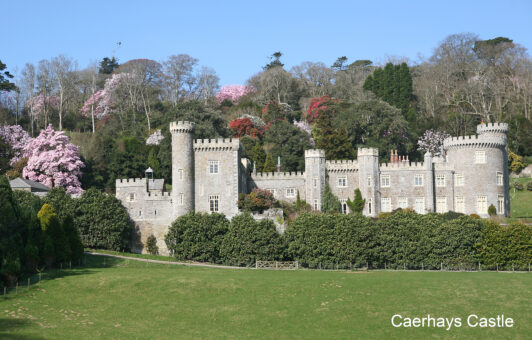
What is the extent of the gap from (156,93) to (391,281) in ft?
224

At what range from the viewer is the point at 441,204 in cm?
6600

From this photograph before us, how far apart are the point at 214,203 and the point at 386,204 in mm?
18605

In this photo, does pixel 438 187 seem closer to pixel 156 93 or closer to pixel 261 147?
pixel 261 147

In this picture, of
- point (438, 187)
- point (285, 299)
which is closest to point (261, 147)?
point (438, 187)

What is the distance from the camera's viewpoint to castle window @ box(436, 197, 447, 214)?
216ft

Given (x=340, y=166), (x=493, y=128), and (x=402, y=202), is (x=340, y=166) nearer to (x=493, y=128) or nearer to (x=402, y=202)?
(x=402, y=202)

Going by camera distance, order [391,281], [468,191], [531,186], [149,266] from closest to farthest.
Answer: [391,281], [149,266], [468,191], [531,186]

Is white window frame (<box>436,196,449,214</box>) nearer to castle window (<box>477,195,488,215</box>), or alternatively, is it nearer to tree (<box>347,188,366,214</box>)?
castle window (<box>477,195,488,215</box>)

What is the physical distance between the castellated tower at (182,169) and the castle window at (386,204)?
799 inches

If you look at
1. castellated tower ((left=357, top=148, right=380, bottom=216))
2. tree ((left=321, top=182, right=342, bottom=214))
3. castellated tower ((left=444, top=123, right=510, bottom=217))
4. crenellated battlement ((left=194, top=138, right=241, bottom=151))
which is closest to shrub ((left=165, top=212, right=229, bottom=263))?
crenellated battlement ((left=194, top=138, right=241, bottom=151))

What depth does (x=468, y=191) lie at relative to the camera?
6525 cm

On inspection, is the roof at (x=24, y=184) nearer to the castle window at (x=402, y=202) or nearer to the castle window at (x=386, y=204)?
the castle window at (x=386, y=204)

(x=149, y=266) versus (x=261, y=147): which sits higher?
(x=261, y=147)

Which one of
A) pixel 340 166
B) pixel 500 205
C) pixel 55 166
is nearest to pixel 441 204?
pixel 500 205
